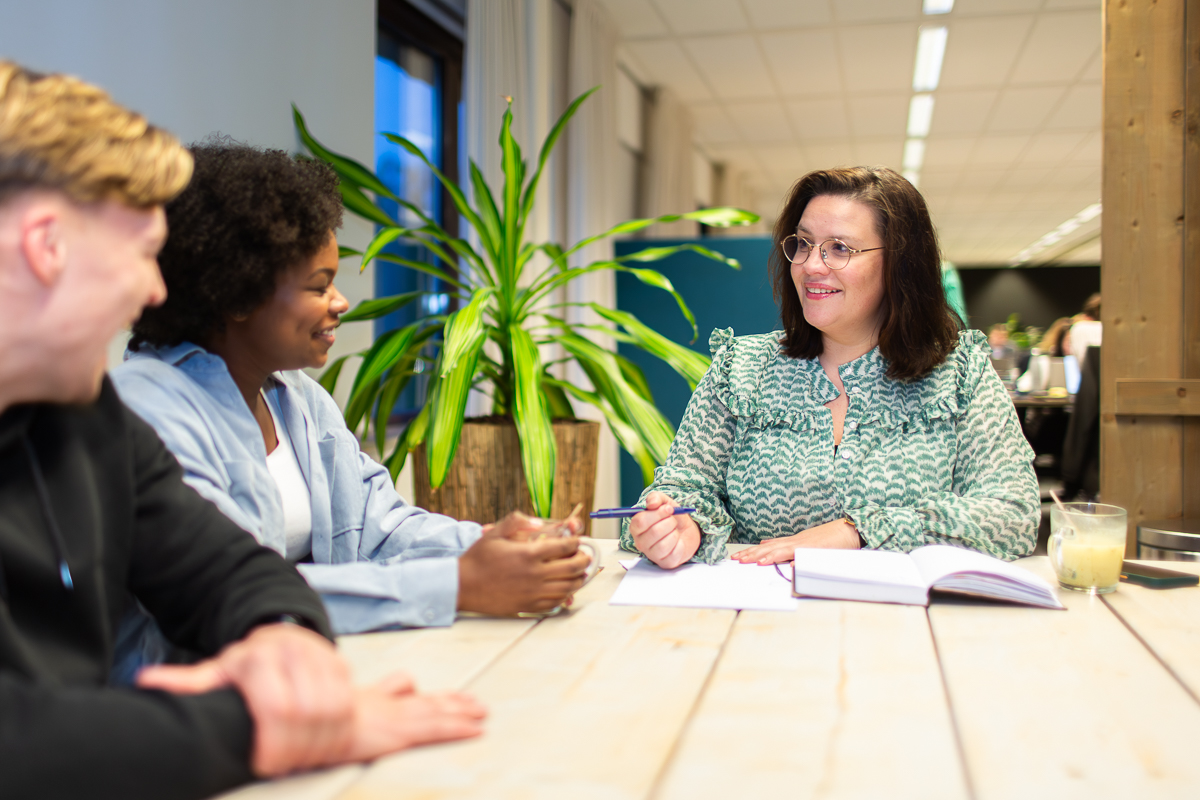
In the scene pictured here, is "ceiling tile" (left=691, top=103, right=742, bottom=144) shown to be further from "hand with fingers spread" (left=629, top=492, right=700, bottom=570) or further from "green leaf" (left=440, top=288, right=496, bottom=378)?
"hand with fingers spread" (left=629, top=492, right=700, bottom=570)

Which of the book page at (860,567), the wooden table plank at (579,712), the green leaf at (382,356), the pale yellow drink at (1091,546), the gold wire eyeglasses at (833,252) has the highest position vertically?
the gold wire eyeglasses at (833,252)

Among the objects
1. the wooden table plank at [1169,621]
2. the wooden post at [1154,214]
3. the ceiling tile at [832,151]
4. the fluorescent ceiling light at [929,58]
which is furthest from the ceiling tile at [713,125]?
the wooden table plank at [1169,621]

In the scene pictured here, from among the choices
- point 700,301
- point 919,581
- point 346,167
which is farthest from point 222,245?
point 700,301

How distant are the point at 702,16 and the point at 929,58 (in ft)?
5.14

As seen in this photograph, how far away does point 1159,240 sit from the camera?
2379 millimetres

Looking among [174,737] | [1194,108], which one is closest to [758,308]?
[1194,108]

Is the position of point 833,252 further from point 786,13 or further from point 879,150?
point 879,150

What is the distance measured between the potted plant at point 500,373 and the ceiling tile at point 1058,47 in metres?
3.26

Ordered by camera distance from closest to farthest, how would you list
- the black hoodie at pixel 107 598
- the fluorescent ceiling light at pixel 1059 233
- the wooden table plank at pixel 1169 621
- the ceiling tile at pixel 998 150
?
the black hoodie at pixel 107 598, the wooden table plank at pixel 1169 621, the ceiling tile at pixel 998 150, the fluorescent ceiling light at pixel 1059 233

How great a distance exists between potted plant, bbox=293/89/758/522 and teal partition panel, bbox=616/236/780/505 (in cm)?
157

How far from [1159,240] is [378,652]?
2387mm

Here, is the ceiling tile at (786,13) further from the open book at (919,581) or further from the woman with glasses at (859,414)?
the open book at (919,581)

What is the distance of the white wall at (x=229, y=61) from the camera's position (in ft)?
6.25

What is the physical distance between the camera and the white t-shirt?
4.15 feet
